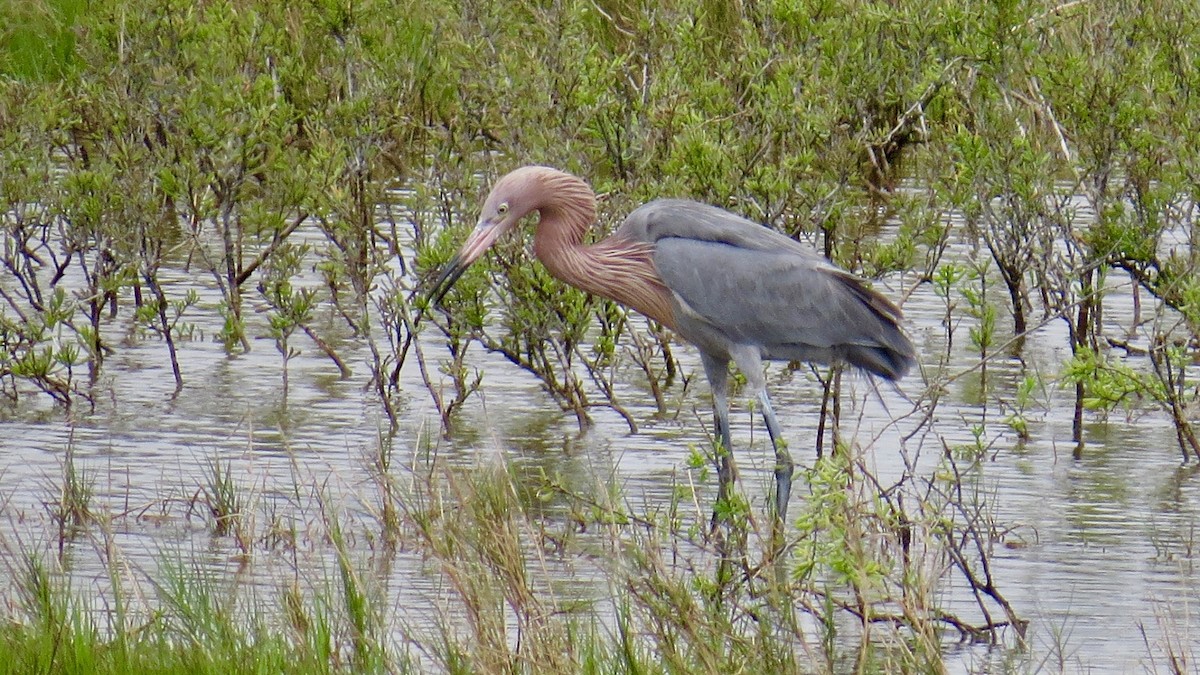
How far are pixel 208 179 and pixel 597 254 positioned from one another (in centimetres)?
216

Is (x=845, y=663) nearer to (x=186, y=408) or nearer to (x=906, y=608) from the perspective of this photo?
(x=906, y=608)

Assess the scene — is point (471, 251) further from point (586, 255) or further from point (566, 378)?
point (566, 378)

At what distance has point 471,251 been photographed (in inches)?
261

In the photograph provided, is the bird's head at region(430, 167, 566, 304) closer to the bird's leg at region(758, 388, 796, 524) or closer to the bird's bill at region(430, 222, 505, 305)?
the bird's bill at region(430, 222, 505, 305)

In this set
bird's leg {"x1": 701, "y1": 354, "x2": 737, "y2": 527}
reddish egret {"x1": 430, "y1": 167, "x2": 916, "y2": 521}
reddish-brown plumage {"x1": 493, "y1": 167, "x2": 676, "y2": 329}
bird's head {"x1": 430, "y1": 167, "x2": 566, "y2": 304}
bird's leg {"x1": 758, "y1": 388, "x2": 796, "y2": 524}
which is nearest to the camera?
bird's leg {"x1": 758, "y1": 388, "x2": 796, "y2": 524}

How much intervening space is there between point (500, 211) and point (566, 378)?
1164mm

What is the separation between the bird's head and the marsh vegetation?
2.14ft

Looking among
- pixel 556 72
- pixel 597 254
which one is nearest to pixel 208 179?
pixel 556 72

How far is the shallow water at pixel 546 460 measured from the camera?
549 cm

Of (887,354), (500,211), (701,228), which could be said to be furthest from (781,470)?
(500,211)

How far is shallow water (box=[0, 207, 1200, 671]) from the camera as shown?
549cm

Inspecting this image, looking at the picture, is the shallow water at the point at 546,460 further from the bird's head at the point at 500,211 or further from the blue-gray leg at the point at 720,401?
the bird's head at the point at 500,211

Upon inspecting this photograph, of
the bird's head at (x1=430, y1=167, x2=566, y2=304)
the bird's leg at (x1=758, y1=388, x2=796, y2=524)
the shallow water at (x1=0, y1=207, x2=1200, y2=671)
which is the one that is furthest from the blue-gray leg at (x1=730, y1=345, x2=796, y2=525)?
the bird's head at (x1=430, y1=167, x2=566, y2=304)

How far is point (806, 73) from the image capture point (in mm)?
7898
